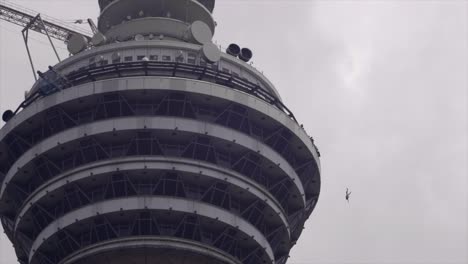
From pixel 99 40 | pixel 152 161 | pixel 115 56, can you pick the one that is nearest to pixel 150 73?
pixel 115 56

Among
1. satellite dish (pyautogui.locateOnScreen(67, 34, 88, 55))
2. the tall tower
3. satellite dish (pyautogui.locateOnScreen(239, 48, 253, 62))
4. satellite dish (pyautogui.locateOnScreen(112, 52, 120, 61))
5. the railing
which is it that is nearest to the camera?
the tall tower

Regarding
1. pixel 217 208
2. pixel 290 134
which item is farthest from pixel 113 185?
pixel 290 134

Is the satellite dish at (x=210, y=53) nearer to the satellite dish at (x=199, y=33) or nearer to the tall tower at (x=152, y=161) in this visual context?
the tall tower at (x=152, y=161)

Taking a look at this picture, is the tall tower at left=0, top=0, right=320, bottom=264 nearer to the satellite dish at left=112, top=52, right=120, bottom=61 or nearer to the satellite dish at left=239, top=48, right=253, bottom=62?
the satellite dish at left=112, top=52, right=120, bottom=61

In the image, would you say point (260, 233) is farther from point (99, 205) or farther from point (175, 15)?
point (175, 15)

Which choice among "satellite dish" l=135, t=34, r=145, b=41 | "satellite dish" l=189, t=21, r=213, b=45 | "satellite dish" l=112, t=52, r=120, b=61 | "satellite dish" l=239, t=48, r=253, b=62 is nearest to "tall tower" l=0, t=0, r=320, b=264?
"satellite dish" l=112, t=52, r=120, b=61

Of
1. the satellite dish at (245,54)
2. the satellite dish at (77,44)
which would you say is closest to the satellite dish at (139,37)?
the satellite dish at (77,44)
